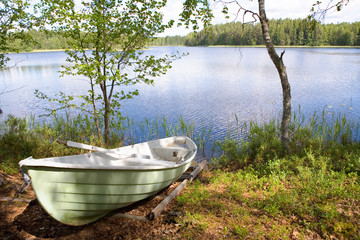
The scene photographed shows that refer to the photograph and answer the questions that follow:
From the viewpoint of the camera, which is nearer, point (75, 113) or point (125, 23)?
point (125, 23)

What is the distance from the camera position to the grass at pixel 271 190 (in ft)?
11.6

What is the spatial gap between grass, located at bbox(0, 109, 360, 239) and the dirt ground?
0.26 m

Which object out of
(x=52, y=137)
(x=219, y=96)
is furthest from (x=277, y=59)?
(x=219, y=96)

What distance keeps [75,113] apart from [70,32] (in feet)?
19.7

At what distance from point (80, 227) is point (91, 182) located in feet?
3.42

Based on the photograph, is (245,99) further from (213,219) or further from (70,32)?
→ (213,219)

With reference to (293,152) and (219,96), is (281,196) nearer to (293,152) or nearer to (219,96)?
(293,152)

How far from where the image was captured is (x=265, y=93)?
50.1 ft

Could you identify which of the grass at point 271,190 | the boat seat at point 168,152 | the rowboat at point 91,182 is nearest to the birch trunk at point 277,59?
the grass at point 271,190

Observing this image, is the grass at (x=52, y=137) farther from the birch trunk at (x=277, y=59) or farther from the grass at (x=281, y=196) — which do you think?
the birch trunk at (x=277, y=59)

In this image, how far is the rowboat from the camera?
343 centimetres

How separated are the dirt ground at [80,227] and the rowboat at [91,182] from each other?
19 centimetres

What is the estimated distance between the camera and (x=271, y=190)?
457 cm

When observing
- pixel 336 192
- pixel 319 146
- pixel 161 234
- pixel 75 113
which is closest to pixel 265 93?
pixel 319 146
